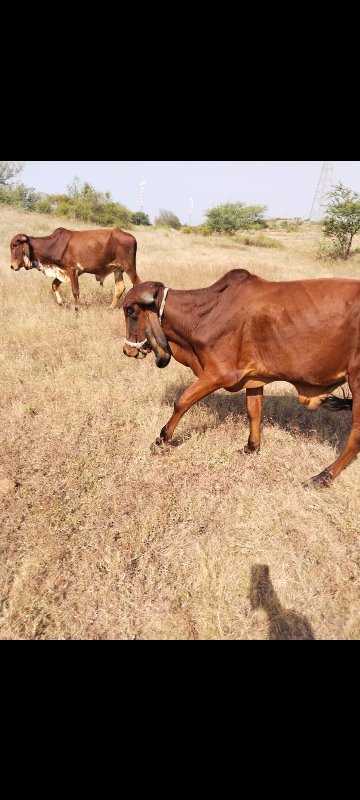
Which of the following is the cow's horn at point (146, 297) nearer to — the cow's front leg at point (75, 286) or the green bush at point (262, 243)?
the cow's front leg at point (75, 286)

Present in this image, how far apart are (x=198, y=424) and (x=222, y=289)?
66.9 inches

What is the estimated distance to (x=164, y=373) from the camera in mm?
6277

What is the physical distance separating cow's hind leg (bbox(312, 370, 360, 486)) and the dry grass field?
0.17 metres

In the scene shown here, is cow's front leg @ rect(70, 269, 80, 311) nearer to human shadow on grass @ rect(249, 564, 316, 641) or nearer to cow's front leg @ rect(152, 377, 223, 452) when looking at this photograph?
cow's front leg @ rect(152, 377, 223, 452)

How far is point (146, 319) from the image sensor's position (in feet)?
14.1

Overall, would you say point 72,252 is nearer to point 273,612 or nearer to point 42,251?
point 42,251

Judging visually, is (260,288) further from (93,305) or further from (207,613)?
(93,305)

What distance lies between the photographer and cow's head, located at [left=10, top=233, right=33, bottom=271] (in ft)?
29.0

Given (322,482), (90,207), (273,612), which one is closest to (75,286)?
(322,482)

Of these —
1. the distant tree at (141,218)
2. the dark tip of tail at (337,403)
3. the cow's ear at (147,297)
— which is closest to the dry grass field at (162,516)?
the dark tip of tail at (337,403)

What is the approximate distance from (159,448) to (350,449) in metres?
1.87

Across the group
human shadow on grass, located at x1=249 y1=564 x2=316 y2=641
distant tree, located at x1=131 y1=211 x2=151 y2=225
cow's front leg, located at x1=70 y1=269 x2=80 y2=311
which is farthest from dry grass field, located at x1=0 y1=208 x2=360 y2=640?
distant tree, located at x1=131 y1=211 x2=151 y2=225

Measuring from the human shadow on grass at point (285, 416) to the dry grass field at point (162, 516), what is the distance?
25 millimetres

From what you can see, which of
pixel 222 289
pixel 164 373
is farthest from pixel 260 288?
pixel 164 373
